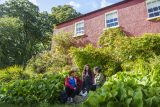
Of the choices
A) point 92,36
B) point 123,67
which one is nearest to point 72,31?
point 92,36

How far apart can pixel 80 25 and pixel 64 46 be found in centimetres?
240

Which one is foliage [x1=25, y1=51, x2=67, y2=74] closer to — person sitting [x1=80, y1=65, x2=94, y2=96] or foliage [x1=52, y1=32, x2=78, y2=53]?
foliage [x1=52, y1=32, x2=78, y2=53]

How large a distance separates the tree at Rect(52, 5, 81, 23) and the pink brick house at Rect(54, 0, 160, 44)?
781 inches

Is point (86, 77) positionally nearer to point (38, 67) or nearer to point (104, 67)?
point (104, 67)

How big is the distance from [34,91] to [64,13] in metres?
35.5

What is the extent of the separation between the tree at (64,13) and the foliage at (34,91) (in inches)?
1295

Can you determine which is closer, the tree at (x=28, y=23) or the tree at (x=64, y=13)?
the tree at (x=28, y=23)

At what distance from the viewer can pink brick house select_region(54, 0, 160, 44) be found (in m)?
20.0

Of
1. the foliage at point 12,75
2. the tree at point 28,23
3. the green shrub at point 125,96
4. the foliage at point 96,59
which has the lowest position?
the green shrub at point 125,96

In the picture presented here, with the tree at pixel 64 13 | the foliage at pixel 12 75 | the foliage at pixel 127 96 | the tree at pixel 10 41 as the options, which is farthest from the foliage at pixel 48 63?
the tree at pixel 64 13

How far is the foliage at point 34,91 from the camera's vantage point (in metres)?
11.8

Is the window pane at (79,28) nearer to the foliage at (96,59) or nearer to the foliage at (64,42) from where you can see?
the foliage at (64,42)

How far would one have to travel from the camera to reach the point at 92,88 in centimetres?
1262

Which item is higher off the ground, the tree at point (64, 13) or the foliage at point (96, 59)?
the tree at point (64, 13)
